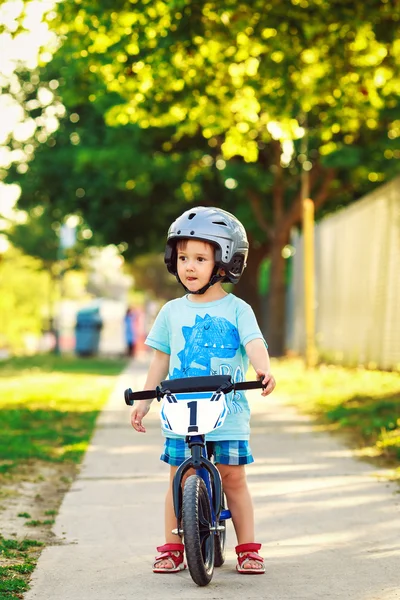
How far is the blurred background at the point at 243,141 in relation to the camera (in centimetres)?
1332

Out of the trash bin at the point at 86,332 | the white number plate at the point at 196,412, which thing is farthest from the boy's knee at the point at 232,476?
the trash bin at the point at 86,332

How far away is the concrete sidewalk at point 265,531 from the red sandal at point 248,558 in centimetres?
7

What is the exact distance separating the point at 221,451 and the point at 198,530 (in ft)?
1.58

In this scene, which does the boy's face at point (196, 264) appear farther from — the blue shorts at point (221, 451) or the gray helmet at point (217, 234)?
the blue shorts at point (221, 451)

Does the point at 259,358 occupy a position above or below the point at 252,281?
below

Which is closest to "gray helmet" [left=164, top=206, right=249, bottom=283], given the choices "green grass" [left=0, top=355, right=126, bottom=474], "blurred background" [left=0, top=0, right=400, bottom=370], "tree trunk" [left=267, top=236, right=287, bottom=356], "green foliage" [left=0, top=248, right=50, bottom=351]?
"green grass" [left=0, top=355, right=126, bottom=474]

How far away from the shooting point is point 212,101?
16062 millimetres

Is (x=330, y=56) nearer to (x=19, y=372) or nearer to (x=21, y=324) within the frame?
(x=19, y=372)

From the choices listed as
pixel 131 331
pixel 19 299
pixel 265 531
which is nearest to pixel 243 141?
pixel 265 531

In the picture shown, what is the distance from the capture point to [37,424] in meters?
12.8

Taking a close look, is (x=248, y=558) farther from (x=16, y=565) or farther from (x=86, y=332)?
(x=86, y=332)

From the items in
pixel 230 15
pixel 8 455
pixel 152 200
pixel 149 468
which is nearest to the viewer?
pixel 149 468

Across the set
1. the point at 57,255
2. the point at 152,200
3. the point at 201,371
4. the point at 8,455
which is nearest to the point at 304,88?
the point at 8,455

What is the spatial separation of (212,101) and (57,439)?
6.34 metres
